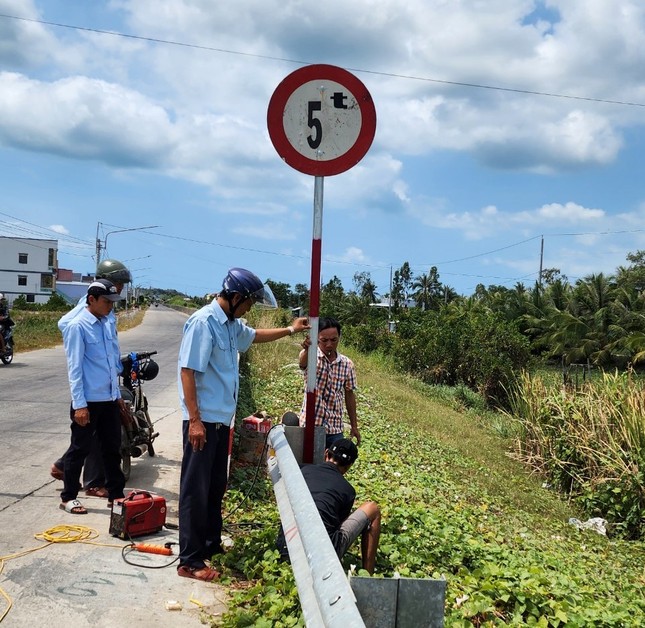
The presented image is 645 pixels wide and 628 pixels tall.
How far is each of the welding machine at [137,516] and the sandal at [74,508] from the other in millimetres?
551

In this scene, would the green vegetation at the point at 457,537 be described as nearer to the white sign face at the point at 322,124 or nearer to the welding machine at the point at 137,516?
the welding machine at the point at 137,516

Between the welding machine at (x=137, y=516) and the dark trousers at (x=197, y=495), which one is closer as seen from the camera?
the dark trousers at (x=197, y=495)

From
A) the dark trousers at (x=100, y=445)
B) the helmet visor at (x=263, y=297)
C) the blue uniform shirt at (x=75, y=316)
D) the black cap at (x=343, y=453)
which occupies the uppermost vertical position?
the helmet visor at (x=263, y=297)

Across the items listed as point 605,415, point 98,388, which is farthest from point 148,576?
point 605,415

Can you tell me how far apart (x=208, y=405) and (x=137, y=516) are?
1.18 meters

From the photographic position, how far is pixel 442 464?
376 inches

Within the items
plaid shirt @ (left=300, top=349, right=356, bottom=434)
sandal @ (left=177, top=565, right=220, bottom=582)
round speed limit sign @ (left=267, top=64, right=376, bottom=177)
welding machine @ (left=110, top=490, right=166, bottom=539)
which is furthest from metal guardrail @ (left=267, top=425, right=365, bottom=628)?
plaid shirt @ (left=300, top=349, right=356, bottom=434)

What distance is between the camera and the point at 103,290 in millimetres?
5715

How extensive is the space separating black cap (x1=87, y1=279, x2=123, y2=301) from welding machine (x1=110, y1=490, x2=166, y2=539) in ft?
5.55

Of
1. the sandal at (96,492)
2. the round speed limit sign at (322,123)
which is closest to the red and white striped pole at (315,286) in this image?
the round speed limit sign at (322,123)

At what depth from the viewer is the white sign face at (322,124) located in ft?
13.4

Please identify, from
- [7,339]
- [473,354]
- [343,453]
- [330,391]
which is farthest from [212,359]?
[473,354]

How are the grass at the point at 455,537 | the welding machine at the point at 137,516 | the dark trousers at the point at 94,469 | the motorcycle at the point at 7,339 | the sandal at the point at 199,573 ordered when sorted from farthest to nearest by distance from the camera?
the motorcycle at the point at 7,339
the dark trousers at the point at 94,469
the welding machine at the point at 137,516
the sandal at the point at 199,573
the grass at the point at 455,537

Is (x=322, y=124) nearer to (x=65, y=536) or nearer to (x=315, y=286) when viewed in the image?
(x=315, y=286)
